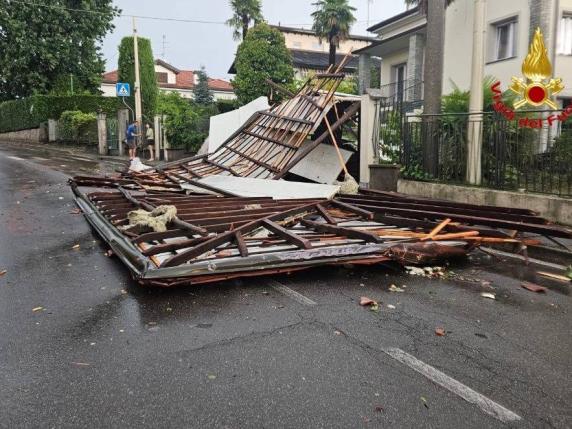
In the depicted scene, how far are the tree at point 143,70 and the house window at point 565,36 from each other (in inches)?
777

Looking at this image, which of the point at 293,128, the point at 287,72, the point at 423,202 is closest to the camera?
the point at 423,202

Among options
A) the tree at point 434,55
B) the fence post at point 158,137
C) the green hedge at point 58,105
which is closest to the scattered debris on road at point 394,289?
the tree at point 434,55

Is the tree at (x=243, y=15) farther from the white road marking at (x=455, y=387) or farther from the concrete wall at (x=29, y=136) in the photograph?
the white road marking at (x=455, y=387)

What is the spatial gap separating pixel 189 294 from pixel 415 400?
2385 mm

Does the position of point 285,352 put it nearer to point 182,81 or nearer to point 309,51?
point 309,51

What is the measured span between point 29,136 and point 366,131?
30.5 metres

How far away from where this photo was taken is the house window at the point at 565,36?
1745 centimetres

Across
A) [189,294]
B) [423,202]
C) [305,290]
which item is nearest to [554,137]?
[423,202]

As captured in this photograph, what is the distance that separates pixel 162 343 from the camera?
3.64 m

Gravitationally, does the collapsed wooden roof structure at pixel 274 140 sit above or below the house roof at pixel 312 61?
below

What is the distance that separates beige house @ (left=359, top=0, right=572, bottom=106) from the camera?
17.1 meters

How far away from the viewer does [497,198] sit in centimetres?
891

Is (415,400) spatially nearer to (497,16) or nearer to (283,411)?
(283,411)

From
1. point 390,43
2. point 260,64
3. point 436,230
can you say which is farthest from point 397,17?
point 436,230
